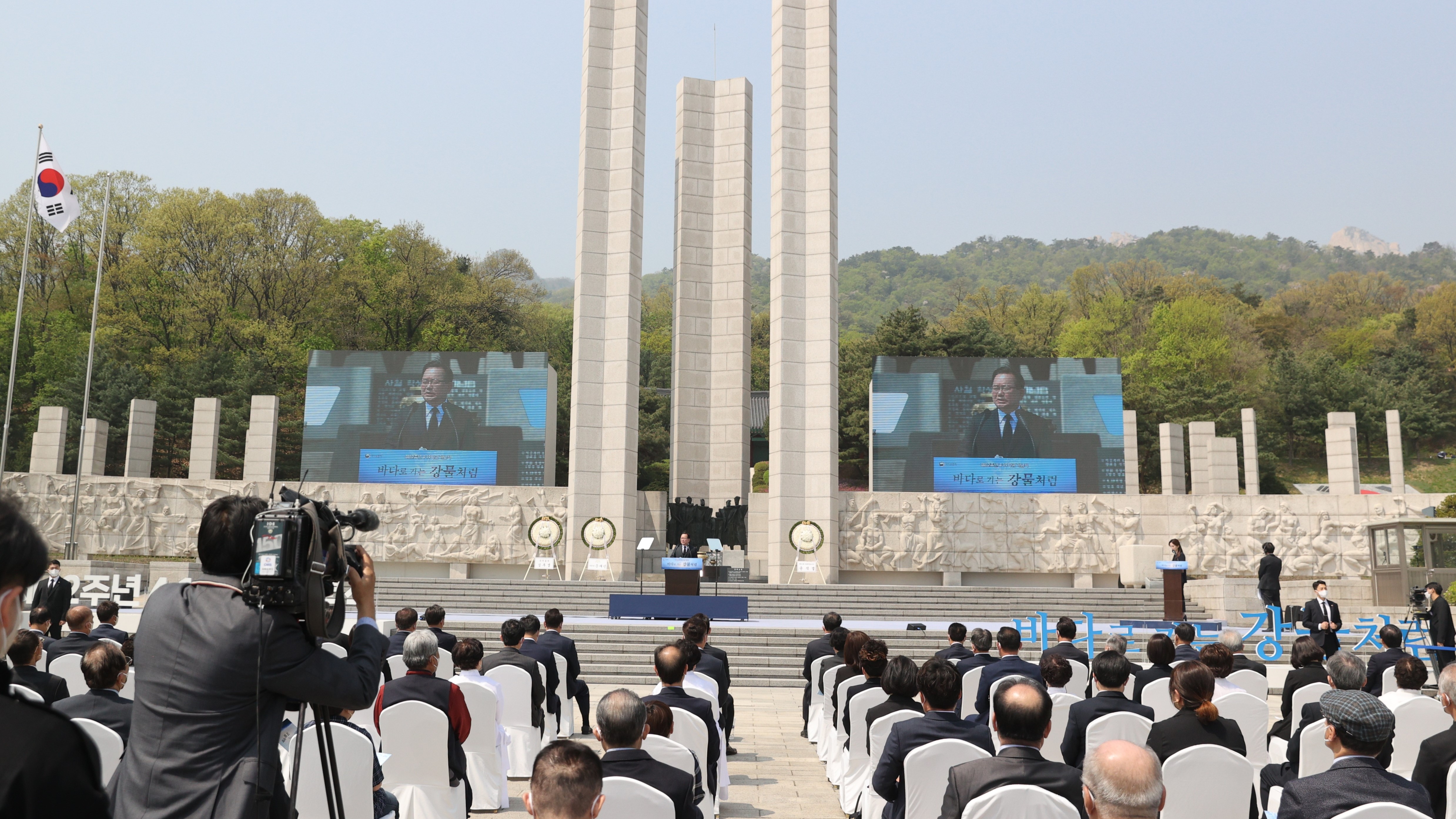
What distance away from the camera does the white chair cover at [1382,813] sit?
3.33 m

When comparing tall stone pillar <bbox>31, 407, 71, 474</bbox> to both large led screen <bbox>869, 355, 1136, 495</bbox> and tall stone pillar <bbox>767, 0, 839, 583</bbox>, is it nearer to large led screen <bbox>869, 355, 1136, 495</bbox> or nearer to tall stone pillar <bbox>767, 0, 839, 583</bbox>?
tall stone pillar <bbox>767, 0, 839, 583</bbox>

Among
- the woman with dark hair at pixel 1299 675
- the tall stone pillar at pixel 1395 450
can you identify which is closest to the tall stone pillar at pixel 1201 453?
the tall stone pillar at pixel 1395 450

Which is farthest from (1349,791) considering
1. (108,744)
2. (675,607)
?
(675,607)

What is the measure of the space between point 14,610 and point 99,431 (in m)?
30.0

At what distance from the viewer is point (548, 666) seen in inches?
326

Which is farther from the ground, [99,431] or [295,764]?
[99,431]

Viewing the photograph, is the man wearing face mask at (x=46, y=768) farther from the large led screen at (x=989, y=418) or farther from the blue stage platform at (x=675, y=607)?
the large led screen at (x=989, y=418)

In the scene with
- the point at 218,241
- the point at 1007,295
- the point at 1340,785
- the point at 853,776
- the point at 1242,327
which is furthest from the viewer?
the point at 1007,295

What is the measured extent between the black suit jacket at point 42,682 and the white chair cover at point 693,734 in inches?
119

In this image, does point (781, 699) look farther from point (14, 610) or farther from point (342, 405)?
point (342, 405)

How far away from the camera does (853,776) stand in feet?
21.2

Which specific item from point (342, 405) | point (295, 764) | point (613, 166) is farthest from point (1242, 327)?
point (295, 764)
